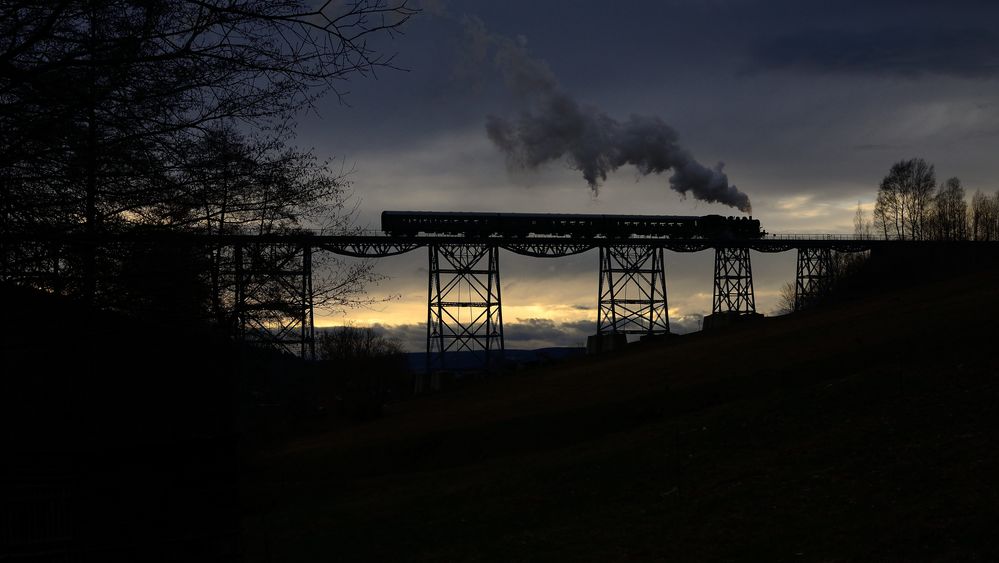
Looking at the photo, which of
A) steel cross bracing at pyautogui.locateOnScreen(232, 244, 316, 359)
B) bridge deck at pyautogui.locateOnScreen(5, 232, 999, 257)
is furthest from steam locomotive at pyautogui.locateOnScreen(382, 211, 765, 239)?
steel cross bracing at pyautogui.locateOnScreen(232, 244, 316, 359)

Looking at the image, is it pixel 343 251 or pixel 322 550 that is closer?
pixel 322 550

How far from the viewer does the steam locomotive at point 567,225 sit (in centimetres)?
4588

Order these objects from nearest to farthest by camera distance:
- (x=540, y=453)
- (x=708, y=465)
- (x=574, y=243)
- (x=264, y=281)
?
(x=264, y=281), (x=708, y=465), (x=540, y=453), (x=574, y=243)

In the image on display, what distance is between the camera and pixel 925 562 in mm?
12086

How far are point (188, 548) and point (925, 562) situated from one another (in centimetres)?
951

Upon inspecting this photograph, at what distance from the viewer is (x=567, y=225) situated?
48.6m

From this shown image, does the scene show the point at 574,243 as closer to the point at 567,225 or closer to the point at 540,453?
the point at 567,225

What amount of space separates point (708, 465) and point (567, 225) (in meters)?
30.1

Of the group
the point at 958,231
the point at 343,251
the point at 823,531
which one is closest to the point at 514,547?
the point at 823,531

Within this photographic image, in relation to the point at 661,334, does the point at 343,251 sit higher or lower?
higher

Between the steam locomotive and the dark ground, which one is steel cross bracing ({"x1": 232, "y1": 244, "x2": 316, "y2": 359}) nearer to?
the dark ground

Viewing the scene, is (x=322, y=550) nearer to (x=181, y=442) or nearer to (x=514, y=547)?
(x=514, y=547)

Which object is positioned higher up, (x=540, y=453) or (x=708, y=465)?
(x=708, y=465)

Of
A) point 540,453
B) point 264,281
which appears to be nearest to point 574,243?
point 540,453
